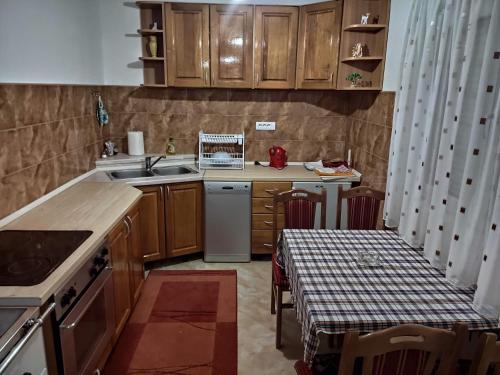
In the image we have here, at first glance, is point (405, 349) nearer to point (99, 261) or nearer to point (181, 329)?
point (99, 261)

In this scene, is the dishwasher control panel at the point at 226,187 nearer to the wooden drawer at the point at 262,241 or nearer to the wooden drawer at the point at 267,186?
the wooden drawer at the point at 267,186


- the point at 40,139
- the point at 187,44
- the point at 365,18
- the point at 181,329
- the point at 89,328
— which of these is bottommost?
the point at 181,329

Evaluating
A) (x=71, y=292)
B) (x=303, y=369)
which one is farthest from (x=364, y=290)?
(x=71, y=292)

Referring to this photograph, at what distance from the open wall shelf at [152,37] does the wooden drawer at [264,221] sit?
147cm

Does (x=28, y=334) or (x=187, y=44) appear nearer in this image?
(x=28, y=334)

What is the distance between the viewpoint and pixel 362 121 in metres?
3.46

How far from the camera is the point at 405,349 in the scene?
47.4 inches

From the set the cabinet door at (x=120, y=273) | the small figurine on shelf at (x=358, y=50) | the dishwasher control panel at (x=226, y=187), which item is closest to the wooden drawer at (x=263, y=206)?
the dishwasher control panel at (x=226, y=187)

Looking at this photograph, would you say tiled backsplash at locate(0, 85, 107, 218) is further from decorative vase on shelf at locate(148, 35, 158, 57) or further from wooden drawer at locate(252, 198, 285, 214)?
wooden drawer at locate(252, 198, 285, 214)

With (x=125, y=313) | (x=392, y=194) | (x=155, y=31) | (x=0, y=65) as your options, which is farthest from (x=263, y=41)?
(x=125, y=313)

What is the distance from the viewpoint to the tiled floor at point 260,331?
2287 millimetres

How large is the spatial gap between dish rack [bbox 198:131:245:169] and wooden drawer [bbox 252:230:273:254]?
2.21 feet

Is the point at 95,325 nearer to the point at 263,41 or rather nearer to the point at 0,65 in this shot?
the point at 0,65

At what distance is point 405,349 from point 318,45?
9.09ft
